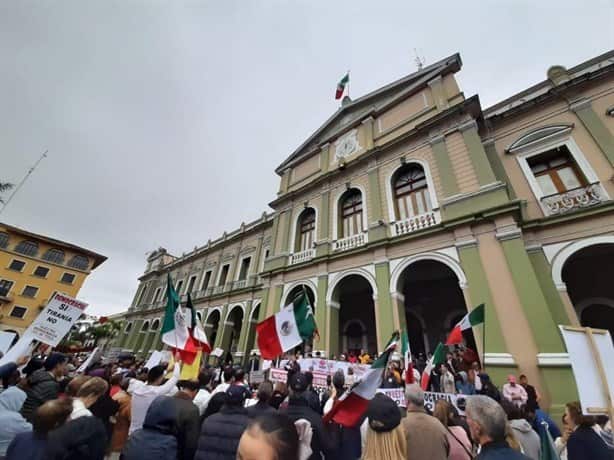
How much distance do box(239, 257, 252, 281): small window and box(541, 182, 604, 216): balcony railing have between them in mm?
16436

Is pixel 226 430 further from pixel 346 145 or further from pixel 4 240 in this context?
pixel 4 240

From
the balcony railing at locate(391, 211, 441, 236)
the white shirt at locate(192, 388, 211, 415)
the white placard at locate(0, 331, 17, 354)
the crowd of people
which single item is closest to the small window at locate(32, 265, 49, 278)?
the white placard at locate(0, 331, 17, 354)

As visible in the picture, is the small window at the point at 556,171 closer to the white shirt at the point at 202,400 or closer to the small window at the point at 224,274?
the white shirt at the point at 202,400

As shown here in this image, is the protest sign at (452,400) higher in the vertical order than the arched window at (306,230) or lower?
lower

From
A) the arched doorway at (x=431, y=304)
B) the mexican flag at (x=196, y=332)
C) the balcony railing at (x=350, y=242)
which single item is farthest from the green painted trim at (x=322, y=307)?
the mexican flag at (x=196, y=332)

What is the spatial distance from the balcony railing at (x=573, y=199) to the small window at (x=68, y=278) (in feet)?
137

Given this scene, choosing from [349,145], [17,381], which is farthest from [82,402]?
[349,145]

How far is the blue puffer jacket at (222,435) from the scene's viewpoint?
2.00 meters

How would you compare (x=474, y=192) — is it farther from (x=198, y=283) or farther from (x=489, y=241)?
(x=198, y=283)

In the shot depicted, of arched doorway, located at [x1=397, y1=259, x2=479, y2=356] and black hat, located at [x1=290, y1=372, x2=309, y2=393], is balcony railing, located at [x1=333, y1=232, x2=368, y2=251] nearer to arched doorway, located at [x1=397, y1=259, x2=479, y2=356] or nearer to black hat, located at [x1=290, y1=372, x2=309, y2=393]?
arched doorway, located at [x1=397, y1=259, x2=479, y2=356]

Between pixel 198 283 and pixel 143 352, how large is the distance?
778 centimetres

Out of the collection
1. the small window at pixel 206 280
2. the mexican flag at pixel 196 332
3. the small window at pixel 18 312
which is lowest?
the mexican flag at pixel 196 332

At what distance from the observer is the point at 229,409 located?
222cm

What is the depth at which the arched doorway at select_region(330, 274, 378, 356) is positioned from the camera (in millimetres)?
11164
